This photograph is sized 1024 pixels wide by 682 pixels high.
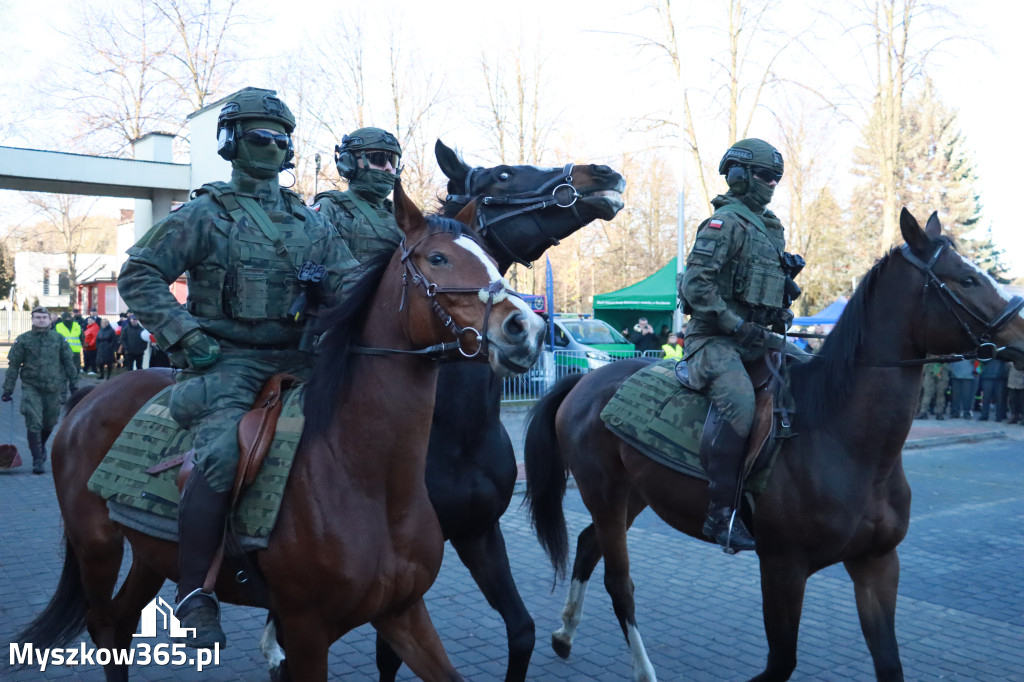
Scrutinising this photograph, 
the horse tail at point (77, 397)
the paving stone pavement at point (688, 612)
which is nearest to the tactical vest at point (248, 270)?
the horse tail at point (77, 397)

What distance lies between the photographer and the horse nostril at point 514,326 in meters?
2.82

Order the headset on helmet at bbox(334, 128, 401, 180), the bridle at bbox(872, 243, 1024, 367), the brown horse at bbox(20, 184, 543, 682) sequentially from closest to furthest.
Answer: the brown horse at bbox(20, 184, 543, 682) → the bridle at bbox(872, 243, 1024, 367) → the headset on helmet at bbox(334, 128, 401, 180)

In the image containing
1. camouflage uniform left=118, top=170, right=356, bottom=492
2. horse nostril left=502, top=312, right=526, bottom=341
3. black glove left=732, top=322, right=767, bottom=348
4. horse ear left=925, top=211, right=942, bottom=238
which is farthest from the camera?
black glove left=732, top=322, right=767, bottom=348

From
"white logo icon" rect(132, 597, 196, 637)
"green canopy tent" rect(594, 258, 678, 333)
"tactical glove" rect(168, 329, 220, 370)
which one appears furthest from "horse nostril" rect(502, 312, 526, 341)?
"green canopy tent" rect(594, 258, 678, 333)

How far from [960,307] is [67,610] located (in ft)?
16.4

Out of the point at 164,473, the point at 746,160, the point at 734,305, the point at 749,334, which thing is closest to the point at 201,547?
the point at 164,473

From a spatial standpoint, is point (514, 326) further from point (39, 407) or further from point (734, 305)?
point (39, 407)

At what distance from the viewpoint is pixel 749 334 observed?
4.61 metres

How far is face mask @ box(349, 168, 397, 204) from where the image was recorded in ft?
16.3

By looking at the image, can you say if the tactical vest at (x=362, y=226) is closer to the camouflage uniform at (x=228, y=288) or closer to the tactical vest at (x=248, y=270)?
the camouflage uniform at (x=228, y=288)

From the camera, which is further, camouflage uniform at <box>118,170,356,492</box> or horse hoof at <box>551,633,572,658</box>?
horse hoof at <box>551,633,572,658</box>

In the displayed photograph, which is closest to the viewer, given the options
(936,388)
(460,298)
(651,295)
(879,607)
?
(460,298)

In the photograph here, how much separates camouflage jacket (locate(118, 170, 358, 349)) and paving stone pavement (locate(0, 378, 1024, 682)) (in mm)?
2442

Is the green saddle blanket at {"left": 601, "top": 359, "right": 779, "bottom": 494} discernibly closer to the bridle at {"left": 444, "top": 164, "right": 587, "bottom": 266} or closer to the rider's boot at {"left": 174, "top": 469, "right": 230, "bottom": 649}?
the bridle at {"left": 444, "top": 164, "right": 587, "bottom": 266}
